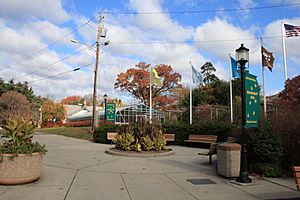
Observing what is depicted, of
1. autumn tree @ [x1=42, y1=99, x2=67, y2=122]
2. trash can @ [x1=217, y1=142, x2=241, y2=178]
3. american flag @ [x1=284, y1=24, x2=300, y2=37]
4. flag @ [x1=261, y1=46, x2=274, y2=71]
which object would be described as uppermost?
american flag @ [x1=284, y1=24, x2=300, y2=37]

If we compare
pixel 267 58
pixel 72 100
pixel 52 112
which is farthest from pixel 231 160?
pixel 72 100

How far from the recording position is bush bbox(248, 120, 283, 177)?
8.98m

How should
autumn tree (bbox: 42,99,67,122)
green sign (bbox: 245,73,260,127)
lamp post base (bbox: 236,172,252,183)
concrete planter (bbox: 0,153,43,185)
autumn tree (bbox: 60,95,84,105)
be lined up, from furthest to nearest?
autumn tree (bbox: 60,95,84,105), autumn tree (bbox: 42,99,67,122), green sign (bbox: 245,73,260,127), lamp post base (bbox: 236,172,252,183), concrete planter (bbox: 0,153,43,185)

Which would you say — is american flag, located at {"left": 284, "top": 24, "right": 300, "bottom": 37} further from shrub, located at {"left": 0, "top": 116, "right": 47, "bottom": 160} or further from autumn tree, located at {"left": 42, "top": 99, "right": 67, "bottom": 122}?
autumn tree, located at {"left": 42, "top": 99, "right": 67, "bottom": 122}

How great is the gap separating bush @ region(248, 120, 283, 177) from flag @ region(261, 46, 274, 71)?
14.2 meters

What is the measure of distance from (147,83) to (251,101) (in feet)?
148

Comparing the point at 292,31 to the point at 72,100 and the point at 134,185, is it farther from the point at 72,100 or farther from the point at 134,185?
the point at 72,100

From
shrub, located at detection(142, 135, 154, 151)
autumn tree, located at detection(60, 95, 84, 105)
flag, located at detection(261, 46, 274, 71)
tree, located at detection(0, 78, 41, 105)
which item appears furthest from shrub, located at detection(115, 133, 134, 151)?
autumn tree, located at detection(60, 95, 84, 105)

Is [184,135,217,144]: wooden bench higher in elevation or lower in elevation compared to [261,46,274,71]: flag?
lower

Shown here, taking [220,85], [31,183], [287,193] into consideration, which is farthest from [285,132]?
[220,85]

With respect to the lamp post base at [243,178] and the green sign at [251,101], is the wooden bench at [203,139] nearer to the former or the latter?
the green sign at [251,101]

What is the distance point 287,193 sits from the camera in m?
6.98

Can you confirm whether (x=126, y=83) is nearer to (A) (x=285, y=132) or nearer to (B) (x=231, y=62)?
(B) (x=231, y=62)

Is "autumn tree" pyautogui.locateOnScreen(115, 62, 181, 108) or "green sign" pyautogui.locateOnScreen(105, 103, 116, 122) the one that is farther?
"autumn tree" pyautogui.locateOnScreen(115, 62, 181, 108)
